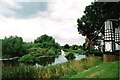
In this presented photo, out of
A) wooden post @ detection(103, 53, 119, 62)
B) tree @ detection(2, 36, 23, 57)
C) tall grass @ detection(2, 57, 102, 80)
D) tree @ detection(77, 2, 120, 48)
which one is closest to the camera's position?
tall grass @ detection(2, 57, 102, 80)

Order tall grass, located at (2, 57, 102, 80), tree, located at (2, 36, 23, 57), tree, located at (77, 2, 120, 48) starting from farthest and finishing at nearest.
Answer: tree, located at (2, 36, 23, 57) < tree, located at (77, 2, 120, 48) < tall grass, located at (2, 57, 102, 80)

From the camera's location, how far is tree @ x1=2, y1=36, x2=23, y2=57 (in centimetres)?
4307

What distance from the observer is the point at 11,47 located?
4306 centimetres

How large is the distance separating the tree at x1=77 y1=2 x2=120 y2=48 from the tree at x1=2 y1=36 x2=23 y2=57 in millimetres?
16343

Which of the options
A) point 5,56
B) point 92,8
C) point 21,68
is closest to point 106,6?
point 92,8

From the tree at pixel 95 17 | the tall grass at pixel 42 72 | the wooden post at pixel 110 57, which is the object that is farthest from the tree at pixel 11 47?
the wooden post at pixel 110 57

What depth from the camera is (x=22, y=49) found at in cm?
4575

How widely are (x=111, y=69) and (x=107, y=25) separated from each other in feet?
23.5

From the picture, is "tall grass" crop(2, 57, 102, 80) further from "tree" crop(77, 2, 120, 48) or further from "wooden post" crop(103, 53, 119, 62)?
"tree" crop(77, 2, 120, 48)

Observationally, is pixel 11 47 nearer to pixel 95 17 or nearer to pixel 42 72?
pixel 95 17

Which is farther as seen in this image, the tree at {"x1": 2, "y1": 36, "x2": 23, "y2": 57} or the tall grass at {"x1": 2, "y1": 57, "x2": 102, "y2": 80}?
the tree at {"x1": 2, "y1": 36, "x2": 23, "y2": 57}

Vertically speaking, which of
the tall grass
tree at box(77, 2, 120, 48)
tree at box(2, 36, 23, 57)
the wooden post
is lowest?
the tall grass

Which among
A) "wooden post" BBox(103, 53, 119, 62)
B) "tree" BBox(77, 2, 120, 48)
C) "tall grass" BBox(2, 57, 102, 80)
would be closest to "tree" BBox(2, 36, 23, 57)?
"tree" BBox(77, 2, 120, 48)

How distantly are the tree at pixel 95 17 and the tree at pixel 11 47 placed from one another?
16.3 metres
